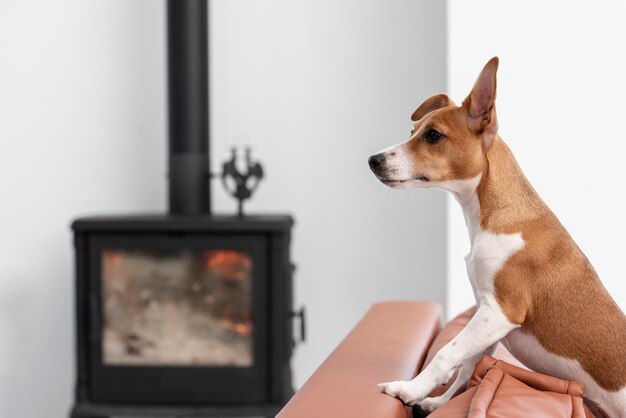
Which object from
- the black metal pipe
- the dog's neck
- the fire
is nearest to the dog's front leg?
the dog's neck

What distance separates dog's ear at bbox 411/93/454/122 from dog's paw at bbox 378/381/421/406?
524mm

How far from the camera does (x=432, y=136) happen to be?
1.58m

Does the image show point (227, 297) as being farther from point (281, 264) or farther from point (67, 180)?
point (67, 180)

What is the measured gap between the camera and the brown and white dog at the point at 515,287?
A: 57.6 inches

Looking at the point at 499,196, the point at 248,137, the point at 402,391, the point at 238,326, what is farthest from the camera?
the point at 248,137

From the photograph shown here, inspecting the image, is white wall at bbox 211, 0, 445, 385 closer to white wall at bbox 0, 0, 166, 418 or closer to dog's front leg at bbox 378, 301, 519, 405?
white wall at bbox 0, 0, 166, 418

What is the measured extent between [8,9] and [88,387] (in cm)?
155

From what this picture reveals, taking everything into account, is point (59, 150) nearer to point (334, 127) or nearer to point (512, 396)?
point (334, 127)

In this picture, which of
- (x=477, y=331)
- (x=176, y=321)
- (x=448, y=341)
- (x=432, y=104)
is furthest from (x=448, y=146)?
(x=176, y=321)

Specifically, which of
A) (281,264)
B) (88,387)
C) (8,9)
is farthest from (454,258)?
(8,9)

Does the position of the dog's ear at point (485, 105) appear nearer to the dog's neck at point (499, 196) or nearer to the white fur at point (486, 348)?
the dog's neck at point (499, 196)

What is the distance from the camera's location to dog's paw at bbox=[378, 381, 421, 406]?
1.43 m

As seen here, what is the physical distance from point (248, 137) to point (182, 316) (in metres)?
0.80

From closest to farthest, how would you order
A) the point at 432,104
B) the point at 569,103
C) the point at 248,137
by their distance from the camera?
the point at 432,104 → the point at 569,103 → the point at 248,137
